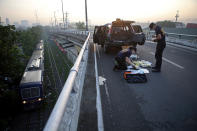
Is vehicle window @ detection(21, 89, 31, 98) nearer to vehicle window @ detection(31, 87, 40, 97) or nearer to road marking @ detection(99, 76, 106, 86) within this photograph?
vehicle window @ detection(31, 87, 40, 97)

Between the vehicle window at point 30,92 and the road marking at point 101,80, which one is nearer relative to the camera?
the road marking at point 101,80

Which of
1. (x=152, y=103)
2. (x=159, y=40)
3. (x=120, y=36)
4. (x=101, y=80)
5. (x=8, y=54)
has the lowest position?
(x=152, y=103)

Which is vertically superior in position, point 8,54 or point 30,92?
point 8,54

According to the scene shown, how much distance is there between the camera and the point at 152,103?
3871 millimetres

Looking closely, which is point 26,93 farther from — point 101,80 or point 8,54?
point 101,80

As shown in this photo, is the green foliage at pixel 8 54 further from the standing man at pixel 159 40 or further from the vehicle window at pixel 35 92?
the standing man at pixel 159 40

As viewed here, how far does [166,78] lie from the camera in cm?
567

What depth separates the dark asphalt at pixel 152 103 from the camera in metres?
3.03

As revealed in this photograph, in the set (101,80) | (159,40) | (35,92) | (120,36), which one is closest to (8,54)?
(35,92)

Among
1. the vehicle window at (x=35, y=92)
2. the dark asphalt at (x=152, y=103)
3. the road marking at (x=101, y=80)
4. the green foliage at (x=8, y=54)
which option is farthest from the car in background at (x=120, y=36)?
the green foliage at (x=8, y=54)

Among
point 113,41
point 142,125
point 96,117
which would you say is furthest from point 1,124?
point 142,125

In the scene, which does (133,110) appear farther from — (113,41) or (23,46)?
(23,46)

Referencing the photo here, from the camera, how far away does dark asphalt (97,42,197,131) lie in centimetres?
303

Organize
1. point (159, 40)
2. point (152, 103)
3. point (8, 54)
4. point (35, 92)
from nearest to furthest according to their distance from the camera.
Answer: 1. point (152, 103)
2. point (159, 40)
3. point (35, 92)
4. point (8, 54)
